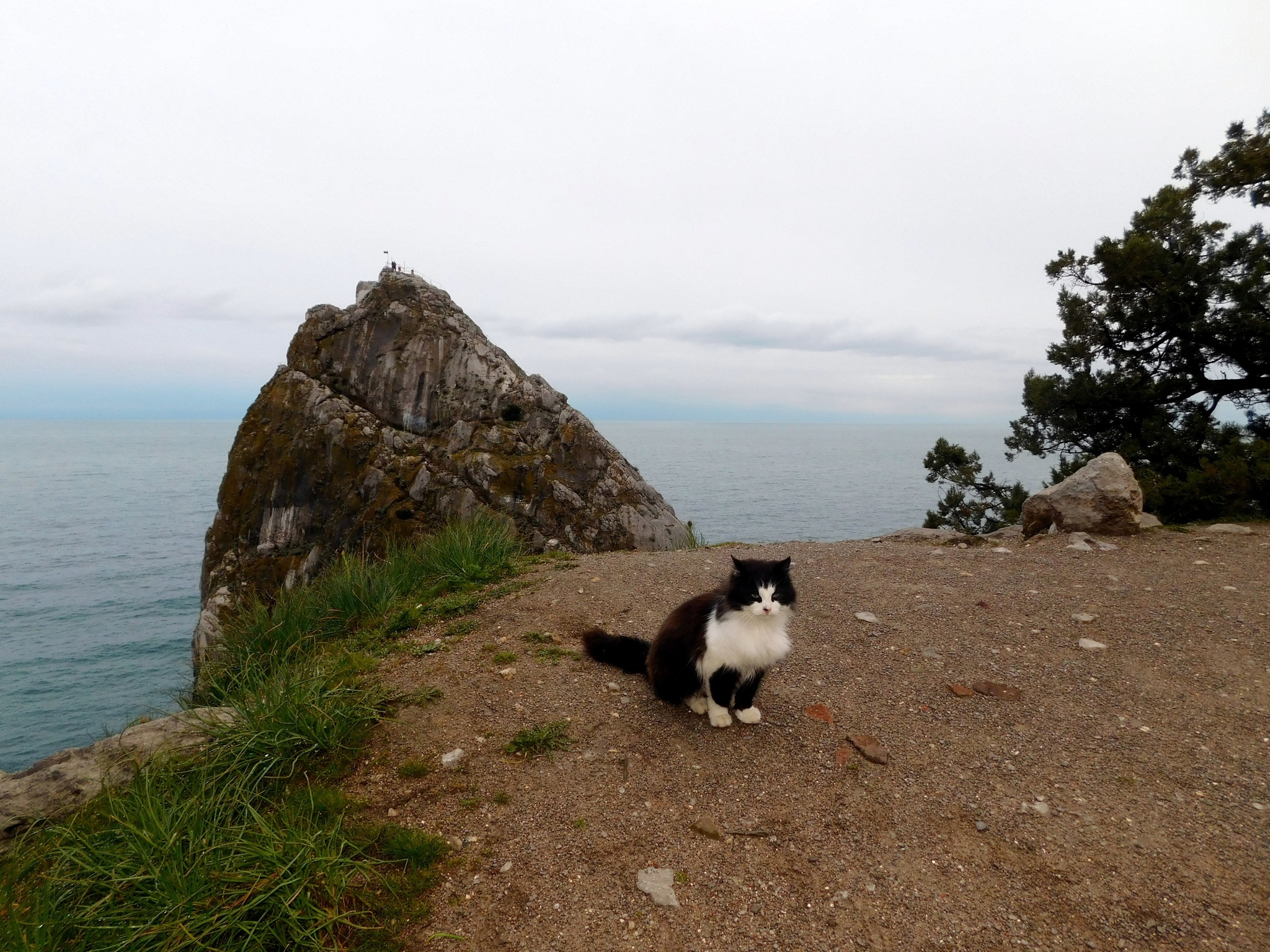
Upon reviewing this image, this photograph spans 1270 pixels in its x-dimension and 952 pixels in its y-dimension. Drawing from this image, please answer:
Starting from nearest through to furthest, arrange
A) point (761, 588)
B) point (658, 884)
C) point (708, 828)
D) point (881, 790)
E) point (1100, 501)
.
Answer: point (658, 884) → point (708, 828) → point (881, 790) → point (761, 588) → point (1100, 501)

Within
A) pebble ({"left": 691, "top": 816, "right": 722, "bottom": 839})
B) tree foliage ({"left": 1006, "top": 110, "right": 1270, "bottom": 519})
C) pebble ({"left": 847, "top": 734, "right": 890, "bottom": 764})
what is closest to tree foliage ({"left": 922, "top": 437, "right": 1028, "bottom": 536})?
tree foliage ({"left": 1006, "top": 110, "right": 1270, "bottom": 519})

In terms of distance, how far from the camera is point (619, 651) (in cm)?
572

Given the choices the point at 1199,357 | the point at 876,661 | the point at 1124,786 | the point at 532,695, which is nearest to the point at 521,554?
the point at 532,695

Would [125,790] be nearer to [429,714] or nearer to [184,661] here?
[429,714]

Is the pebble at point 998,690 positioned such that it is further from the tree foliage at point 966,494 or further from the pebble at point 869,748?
the tree foliage at point 966,494

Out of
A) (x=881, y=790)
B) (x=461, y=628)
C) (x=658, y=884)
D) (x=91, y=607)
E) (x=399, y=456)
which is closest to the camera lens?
(x=658, y=884)

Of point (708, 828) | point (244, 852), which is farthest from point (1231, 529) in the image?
point (244, 852)

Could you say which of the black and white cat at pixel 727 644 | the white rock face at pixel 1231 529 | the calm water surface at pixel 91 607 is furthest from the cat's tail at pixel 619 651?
the white rock face at pixel 1231 529

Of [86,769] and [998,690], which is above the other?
[998,690]

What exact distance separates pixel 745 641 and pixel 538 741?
1.70 meters

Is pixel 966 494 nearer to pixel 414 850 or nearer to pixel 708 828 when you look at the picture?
pixel 708 828

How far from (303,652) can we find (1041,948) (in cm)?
634

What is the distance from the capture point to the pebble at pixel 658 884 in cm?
334

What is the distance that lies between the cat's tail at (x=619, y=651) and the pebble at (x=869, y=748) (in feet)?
6.00
